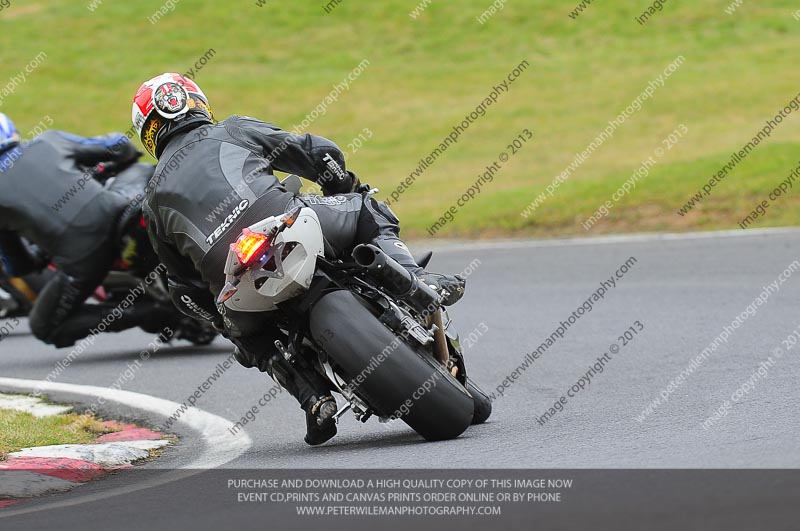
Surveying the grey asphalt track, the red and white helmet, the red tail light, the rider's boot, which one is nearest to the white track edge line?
the grey asphalt track

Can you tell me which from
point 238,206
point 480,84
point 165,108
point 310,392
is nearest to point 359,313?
point 310,392

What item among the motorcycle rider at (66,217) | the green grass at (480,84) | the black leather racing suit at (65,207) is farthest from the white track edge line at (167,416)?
the green grass at (480,84)

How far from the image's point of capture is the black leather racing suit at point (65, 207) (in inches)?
368

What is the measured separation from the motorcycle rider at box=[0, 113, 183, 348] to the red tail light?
4.22m

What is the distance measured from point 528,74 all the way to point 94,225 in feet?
70.9

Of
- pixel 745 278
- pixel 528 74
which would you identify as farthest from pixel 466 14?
pixel 745 278

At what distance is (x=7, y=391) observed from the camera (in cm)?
879

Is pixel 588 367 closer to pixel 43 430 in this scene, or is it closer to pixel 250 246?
pixel 250 246

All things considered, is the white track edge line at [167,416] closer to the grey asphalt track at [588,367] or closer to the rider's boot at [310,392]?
the grey asphalt track at [588,367]

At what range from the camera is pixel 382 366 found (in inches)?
217

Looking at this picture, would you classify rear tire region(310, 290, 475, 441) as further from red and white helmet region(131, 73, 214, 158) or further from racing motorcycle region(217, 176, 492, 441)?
red and white helmet region(131, 73, 214, 158)

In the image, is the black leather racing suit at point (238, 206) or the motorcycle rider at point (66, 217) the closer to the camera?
the black leather racing suit at point (238, 206)
